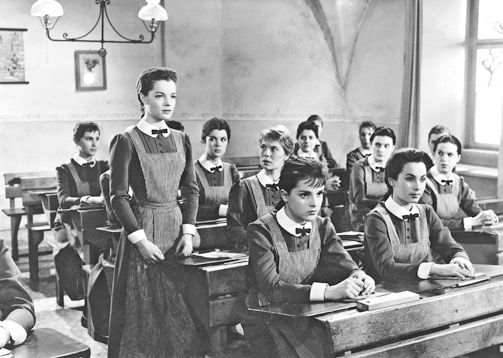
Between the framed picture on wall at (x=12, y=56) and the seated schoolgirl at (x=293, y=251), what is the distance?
6.21 meters

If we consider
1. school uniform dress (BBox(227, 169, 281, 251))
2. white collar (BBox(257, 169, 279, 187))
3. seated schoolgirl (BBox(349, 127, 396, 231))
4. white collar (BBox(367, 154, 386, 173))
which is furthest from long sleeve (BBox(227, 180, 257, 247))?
white collar (BBox(367, 154, 386, 173))

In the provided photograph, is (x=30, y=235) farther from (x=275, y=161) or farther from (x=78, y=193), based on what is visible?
(x=275, y=161)

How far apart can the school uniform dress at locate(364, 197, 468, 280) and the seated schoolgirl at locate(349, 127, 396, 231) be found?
→ 223 cm

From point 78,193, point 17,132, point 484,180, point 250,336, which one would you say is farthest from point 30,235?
point 484,180

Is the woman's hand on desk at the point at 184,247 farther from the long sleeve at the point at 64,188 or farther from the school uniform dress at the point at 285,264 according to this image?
the long sleeve at the point at 64,188

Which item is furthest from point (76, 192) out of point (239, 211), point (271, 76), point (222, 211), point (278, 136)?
point (271, 76)

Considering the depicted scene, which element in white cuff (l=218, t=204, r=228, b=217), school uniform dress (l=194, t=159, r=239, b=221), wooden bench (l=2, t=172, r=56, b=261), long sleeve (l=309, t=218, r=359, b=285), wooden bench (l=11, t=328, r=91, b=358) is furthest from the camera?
wooden bench (l=2, t=172, r=56, b=261)

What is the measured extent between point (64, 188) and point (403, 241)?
313cm

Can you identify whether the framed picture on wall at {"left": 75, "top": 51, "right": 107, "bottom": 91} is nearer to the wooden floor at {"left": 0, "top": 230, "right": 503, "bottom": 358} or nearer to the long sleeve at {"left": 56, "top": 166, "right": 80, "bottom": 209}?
the wooden floor at {"left": 0, "top": 230, "right": 503, "bottom": 358}

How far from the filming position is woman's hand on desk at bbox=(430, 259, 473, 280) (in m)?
3.41

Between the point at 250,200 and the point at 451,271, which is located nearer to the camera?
the point at 451,271

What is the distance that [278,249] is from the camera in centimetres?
335

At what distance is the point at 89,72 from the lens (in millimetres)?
9336

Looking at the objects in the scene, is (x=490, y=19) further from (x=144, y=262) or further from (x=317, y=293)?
(x=317, y=293)
